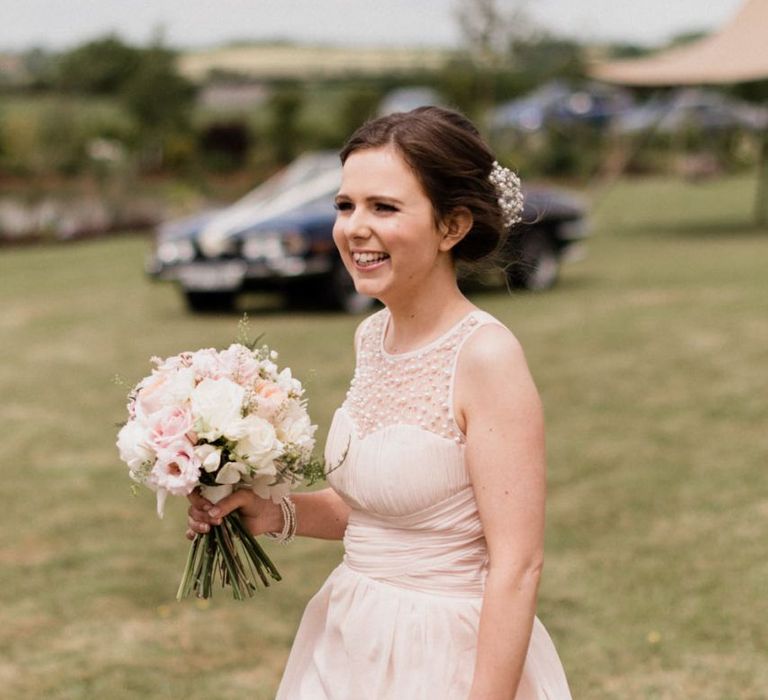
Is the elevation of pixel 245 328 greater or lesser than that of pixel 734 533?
greater

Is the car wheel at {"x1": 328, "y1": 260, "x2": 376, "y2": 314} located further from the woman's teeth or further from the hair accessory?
the woman's teeth

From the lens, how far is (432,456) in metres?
2.29

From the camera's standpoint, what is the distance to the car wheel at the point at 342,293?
13.8 meters

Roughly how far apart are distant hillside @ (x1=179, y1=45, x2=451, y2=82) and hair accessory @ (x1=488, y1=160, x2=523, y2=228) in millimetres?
60124

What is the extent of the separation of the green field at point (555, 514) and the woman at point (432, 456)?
1033mm

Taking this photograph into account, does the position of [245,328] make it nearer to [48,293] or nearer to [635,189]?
[48,293]

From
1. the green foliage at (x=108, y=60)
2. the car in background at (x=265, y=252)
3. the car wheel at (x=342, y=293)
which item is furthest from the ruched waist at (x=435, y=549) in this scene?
the green foliage at (x=108, y=60)

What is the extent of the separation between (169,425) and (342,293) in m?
11.5

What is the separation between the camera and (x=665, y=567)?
19.3 ft

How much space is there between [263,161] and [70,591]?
34.8 m

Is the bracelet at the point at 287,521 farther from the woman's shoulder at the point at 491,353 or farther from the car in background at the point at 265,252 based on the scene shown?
the car in background at the point at 265,252

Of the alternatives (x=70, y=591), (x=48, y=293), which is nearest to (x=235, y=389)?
(x=70, y=591)

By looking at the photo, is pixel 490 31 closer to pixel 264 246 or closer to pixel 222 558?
pixel 264 246

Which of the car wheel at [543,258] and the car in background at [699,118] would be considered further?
the car in background at [699,118]
